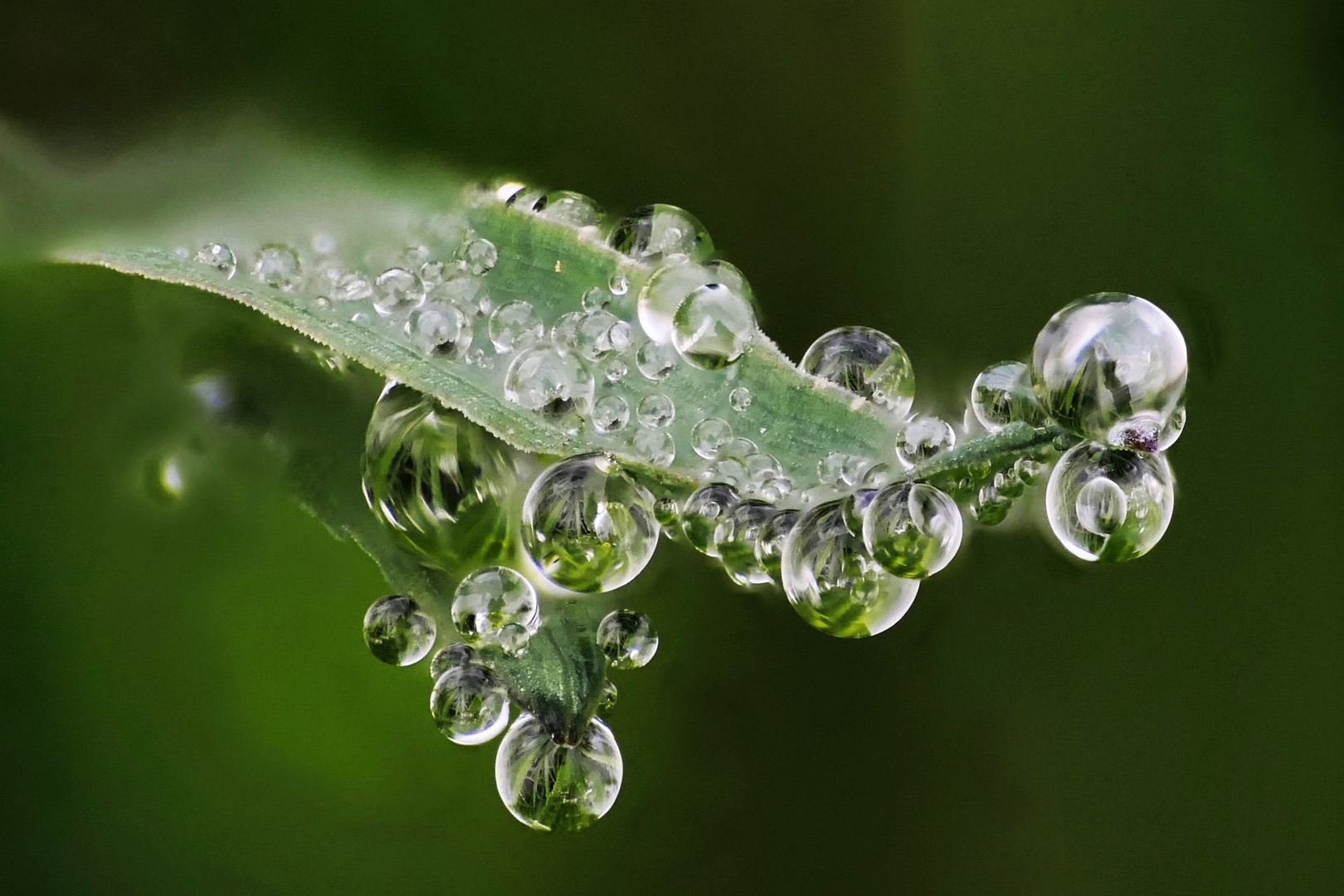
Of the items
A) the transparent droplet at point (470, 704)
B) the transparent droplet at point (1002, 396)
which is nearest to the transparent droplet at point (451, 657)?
the transparent droplet at point (470, 704)

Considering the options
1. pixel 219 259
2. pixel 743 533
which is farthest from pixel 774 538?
pixel 219 259

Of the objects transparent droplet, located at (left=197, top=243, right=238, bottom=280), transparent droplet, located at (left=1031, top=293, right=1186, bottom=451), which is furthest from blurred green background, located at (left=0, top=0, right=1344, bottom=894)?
transparent droplet, located at (left=1031, top=293, right=1186, bottom=451)

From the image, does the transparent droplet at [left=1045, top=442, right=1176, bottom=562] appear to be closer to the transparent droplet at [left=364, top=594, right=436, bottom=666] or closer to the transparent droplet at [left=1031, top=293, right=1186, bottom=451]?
the transparent droplet at [left=1031, top=293, right=1186, bottom=451]

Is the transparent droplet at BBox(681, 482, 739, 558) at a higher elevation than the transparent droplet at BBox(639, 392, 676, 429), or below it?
below

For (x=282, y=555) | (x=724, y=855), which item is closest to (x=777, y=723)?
(x=724, y=855)

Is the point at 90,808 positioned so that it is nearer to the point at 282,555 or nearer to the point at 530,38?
the point at 282,555

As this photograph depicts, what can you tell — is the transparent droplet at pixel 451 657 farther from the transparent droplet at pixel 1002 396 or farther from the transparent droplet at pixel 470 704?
the transparent droplet at pixel 1002 396
